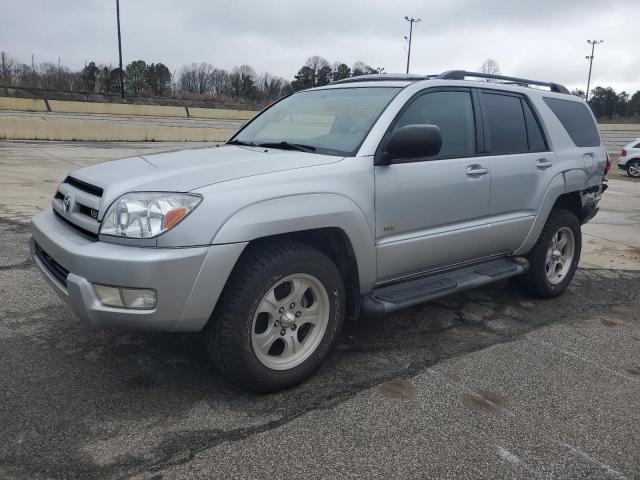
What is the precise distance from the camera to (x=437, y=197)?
3.69 meters

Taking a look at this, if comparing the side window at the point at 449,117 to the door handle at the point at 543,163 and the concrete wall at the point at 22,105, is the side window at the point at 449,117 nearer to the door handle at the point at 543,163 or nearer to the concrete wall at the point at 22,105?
the door handle at the point at 543,163

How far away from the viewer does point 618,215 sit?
33.7 feet

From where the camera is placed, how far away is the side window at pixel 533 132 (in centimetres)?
459

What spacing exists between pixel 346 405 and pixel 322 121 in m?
1.93

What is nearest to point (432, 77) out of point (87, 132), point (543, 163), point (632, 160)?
point (543, 163)

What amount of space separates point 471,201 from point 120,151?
16.2 metres

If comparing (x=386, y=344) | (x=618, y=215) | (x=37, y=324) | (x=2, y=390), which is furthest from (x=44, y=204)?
(x=618, y=215)

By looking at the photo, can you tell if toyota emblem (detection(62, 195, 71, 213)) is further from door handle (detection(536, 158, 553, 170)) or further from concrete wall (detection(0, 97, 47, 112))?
concrete wall (detection(0, 97, 47, 112))

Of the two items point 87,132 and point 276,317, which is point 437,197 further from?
point 87,132

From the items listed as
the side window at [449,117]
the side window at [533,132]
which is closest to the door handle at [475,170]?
the side window at [449,117]

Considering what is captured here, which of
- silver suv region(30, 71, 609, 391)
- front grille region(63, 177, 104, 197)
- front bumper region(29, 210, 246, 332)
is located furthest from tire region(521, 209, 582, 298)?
front grille region(63, 177, 104, 197)

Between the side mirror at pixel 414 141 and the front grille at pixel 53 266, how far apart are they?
195 cm

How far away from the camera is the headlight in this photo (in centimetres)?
268

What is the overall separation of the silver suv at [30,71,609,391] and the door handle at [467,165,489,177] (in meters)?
0.01
